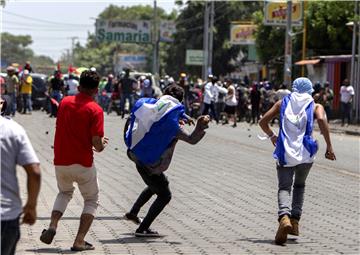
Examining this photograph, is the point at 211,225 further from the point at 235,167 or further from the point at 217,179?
the point at 235,167

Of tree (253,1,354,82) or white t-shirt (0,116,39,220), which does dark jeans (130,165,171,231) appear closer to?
white t-shirt (0,116,39,220)

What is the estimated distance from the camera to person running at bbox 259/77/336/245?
8.72 m

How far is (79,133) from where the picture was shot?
7570 millimetres

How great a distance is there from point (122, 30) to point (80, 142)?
66819 millimetres

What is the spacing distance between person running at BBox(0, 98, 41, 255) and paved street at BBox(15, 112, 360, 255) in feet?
9.53

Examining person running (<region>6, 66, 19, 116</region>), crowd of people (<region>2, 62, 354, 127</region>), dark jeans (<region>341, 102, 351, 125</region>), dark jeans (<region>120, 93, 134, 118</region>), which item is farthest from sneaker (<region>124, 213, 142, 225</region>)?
dark jeans (<region>341, 102, 351, 125</region>)

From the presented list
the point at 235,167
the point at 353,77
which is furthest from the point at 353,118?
the point at 235,167

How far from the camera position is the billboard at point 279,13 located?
41.8 m

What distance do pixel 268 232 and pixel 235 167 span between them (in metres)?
6.94

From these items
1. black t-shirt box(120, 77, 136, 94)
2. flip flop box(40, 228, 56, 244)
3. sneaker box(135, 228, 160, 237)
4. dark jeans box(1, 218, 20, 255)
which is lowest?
sneaker box(135, 228, 160, 237)

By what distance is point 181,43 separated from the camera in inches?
2982

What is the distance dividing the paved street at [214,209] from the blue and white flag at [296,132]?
0.89m

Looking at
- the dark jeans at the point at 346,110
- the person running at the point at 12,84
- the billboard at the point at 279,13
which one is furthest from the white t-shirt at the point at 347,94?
the person running at the point at 12,84

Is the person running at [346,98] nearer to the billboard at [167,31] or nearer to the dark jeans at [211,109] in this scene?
the dark jeans at [211,109]
